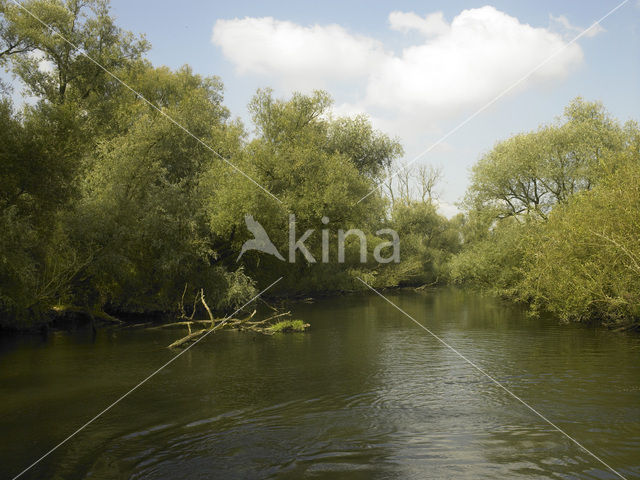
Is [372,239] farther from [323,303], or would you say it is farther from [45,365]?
[45,365]

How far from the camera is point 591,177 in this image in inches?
1203

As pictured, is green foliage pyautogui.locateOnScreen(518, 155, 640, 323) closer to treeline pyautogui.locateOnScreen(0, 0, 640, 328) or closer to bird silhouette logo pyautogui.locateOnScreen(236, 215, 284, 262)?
treeline pyautogui.locateOnScreen(0, 0, 640, 328)

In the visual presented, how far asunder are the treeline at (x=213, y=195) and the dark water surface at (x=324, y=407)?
285 centimetres

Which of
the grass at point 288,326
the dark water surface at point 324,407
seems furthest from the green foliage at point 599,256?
the grass at point 288,326

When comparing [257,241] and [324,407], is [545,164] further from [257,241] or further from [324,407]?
[324,407]

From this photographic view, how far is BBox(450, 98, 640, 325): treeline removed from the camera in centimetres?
1802

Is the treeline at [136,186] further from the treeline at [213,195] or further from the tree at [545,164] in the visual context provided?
the tree at [545,164]

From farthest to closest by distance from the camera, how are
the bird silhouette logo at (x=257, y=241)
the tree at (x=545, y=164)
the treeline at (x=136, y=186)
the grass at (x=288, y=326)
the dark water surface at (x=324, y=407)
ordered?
the tree at (x=545, y=164) → the bird silhouette logo at (x=257, y=241) → the grass at (x=288, y=326) → the treeline at (x=136, y=186) → the dark water surface at (x=324, y=407)

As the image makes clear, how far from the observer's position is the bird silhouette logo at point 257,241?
27.9 m

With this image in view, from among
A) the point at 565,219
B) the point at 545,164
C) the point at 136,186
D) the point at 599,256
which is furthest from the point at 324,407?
the point at 545,164

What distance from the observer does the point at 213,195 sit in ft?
92.5

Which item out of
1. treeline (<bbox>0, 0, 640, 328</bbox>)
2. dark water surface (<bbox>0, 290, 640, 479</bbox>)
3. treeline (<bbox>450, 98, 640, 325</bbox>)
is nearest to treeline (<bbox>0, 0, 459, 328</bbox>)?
treeline (<bbox>0, 0, 640, 328</bbox>)

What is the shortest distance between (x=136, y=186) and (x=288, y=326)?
353 inches

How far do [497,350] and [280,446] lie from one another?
9.93 metres
